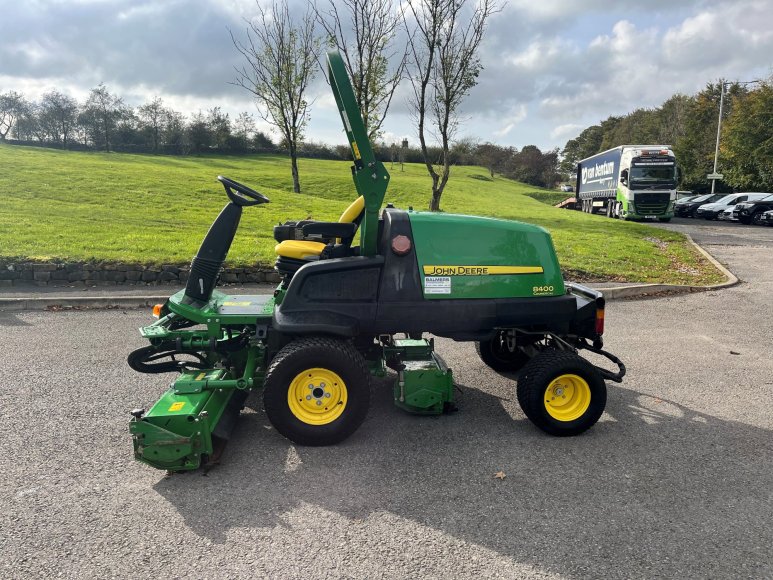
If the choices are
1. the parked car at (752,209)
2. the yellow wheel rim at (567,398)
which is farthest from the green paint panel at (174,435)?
the parked car at (752,209)

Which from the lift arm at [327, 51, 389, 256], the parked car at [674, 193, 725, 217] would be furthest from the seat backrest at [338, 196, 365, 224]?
the parked car at [674, 193, 725, 217]

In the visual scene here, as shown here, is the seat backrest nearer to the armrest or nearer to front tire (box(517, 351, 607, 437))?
the armrest

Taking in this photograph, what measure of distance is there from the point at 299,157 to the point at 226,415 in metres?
59.6

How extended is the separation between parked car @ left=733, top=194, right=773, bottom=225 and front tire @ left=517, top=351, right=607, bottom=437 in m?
25.6

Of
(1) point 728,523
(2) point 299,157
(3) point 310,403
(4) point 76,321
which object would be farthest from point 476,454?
(2) point 299,157

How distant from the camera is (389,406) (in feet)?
14.8

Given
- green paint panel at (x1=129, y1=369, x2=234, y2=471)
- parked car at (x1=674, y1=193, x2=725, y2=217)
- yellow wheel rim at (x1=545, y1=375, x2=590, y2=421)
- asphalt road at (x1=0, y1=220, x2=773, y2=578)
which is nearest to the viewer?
asphalt road at (x1=0, y1=220, x2=773, y2=578)

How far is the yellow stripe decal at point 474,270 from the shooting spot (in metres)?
3.90

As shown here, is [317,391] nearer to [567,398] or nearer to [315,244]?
[315,244]

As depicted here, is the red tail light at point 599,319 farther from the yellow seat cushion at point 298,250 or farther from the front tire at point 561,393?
the yellow seat cushion at point 298,250

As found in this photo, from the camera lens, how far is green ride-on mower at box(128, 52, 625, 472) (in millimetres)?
3703

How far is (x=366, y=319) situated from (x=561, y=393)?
159cm

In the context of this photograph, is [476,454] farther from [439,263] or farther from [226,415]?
[226,415]

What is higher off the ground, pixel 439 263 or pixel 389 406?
pixel 439 263
